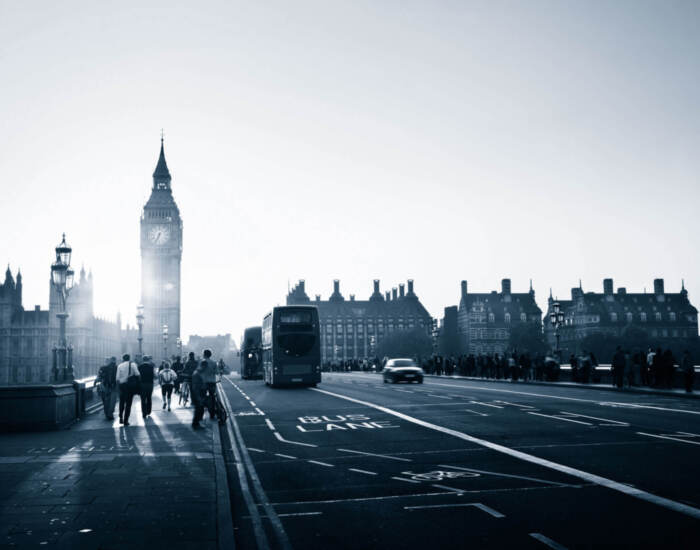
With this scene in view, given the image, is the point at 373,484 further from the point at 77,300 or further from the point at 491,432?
the point at 77,300

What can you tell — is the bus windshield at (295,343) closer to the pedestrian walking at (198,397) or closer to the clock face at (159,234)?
the pedestrian walking at (198,397)

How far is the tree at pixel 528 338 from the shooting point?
115125 millimetres

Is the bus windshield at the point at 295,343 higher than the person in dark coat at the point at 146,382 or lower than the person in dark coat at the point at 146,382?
higher

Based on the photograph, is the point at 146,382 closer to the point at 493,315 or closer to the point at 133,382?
the point at 133,382

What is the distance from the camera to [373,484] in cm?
1003

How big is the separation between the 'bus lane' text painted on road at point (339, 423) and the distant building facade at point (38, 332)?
113856 mm

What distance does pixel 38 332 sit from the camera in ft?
432

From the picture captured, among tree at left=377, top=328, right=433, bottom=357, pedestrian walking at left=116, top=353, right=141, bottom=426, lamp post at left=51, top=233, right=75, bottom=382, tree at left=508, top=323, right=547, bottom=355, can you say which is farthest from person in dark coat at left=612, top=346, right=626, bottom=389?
tree at left=377, top=328, right=433, bottom=357

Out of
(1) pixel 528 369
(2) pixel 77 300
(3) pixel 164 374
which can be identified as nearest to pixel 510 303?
(2) pixel 77 300

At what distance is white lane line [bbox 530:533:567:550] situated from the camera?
6.60 meters

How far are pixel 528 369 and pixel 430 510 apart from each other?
38982 millimetres

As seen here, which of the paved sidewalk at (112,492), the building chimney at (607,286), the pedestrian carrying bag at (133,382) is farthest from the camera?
the building chimney at (607,286)

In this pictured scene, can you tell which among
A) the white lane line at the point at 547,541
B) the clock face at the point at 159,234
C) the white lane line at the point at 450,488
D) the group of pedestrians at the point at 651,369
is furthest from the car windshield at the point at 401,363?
the clock face at the point at 159,234

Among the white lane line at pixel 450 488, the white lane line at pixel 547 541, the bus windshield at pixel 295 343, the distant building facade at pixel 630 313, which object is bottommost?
the white lane line at pixel 450 488
